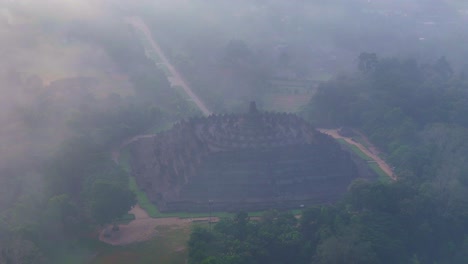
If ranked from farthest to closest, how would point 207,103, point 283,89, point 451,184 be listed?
point 283,89 → point 207,103 → point 451,184

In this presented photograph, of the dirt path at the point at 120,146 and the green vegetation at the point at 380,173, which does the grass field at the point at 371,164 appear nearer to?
the green vegetation at the point at 380,173

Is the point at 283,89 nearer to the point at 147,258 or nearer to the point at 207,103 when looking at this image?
the point at 207,103

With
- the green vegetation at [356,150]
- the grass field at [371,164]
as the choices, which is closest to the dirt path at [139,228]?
the grass field at [371,164]

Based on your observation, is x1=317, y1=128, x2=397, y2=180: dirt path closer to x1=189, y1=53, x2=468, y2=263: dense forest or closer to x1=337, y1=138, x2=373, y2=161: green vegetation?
x1=337, y1=138, x2=373, y2=161: green vegetation

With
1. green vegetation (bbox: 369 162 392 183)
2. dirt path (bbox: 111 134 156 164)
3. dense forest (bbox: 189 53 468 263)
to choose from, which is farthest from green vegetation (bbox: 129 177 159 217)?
green vegetation (bbox: 369 162 392 183)

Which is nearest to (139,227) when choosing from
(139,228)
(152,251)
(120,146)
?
(139,228)

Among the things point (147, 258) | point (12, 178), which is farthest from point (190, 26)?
point (147, 258)
